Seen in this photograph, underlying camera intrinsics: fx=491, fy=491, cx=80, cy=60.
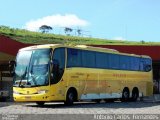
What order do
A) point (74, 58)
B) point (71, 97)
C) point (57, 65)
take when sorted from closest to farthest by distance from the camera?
1. point (57, 65)
2. point (71, 97)
3. point (74, 58)

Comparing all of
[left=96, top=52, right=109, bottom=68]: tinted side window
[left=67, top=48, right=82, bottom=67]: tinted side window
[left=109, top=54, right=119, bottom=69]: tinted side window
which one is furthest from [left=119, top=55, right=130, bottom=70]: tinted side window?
[left=67, top=48, right=82, bottom=67]: tinted side window

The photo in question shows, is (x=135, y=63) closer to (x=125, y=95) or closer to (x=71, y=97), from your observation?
(x=125, y=95)

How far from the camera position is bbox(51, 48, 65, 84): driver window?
2377 cm

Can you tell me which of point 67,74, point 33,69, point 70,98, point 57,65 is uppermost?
point 57,65

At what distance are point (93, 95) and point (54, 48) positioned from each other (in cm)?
467

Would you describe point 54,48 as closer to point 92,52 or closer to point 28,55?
point 28,55

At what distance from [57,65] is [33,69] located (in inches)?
46.5

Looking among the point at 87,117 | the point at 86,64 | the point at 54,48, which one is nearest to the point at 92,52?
the point at 86,64

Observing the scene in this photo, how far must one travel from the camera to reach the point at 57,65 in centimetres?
2394

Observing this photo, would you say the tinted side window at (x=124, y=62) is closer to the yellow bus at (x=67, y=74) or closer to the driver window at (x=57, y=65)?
the yellow bus at (x=67, y=74)

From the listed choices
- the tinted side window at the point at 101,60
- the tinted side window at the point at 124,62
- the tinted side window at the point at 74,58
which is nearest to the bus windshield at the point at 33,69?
the tinted side window at the point at 74,58

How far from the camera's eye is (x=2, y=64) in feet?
123

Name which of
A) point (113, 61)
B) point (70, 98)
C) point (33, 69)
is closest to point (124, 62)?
point (113, 61)

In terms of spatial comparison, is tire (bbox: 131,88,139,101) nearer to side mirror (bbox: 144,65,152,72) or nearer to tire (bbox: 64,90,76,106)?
side mirror (bbox: 144,65,152,72)
